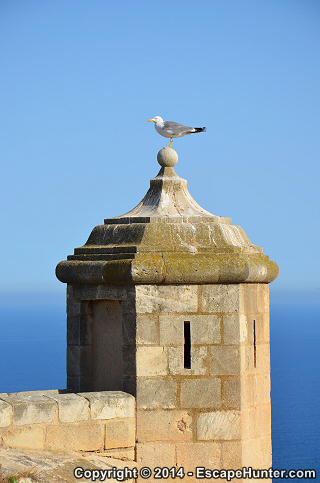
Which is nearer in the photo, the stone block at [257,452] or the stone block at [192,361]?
the stone block at [192,361]

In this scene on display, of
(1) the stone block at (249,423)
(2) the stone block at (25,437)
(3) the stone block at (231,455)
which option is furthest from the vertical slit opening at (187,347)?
(2) the stone block at (25,437)

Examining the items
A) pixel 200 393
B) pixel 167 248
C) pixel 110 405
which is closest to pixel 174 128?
pixel 167 248

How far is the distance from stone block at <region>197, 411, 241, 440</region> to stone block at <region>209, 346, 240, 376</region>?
14.5 inches

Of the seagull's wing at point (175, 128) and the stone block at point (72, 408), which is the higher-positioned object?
the seagull's wing at point (175, 128)

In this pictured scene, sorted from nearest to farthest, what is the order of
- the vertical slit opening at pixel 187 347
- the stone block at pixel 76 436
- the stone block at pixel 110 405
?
the stone block at pixel 76 436 → the stone block at pixel 110 405 → the vertical slit opening at pixel 187 347

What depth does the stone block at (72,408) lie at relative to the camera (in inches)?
244

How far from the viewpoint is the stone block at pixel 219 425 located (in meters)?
6.58

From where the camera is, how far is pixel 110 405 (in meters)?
6.41

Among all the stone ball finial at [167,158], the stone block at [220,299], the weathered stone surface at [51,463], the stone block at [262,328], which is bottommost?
the weathered stone surface at [51,463]

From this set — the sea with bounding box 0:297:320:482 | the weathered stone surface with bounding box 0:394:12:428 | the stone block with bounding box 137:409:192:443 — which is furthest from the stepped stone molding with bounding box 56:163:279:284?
the sea with bounding box 0:297:320:482

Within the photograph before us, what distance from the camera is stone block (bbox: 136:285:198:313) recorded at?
257 inches

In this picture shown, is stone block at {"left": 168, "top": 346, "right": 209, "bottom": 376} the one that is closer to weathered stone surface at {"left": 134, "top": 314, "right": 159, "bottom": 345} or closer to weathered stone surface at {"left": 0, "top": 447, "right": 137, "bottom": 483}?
weathered stone surface at {"left": 134, "top": 314, "right": 159, "bottom": 345}

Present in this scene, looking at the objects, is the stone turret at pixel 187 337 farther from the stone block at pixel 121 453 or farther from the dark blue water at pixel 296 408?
the dark blue water at pixel 296 408

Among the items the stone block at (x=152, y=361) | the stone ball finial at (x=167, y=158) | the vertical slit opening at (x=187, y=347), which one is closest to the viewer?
the stone block at (x=152, y=361)
